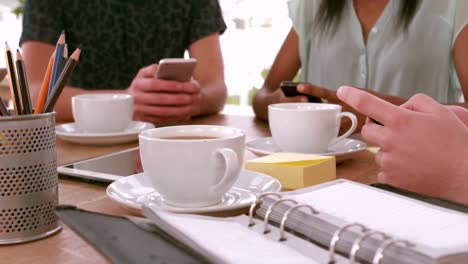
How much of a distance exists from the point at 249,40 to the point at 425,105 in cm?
353

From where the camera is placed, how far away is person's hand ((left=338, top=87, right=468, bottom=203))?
0.80 m

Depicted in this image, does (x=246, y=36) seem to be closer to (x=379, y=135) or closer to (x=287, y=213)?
(x=379, y=135)

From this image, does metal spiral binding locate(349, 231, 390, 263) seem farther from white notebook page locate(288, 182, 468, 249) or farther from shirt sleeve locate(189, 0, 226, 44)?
shirt sleeve locate(189, 0, 226, 44)

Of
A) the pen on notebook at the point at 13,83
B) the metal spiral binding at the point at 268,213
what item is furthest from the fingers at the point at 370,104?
the pen on notebook at the point at 13,83

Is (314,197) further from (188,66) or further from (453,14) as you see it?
(453,14)

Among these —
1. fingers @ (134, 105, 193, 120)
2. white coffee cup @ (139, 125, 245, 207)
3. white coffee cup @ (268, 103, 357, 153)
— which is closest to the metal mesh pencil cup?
white coffee cup @ (139, 125, 245, 207)

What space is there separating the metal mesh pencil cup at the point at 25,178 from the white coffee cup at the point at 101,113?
57cm

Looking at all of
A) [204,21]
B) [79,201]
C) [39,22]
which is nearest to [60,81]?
[79,201]

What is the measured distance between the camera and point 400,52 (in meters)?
1.80

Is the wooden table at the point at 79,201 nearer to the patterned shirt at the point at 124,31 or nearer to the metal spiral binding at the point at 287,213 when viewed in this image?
the metal spiral binding at the point at 287,213

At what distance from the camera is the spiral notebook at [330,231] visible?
18.0 inches

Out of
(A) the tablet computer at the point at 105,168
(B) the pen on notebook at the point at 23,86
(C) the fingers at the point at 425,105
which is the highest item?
(B) the pen on notebook at the point at 23,86

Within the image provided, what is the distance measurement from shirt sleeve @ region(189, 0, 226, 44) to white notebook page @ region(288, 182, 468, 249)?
1.50 metres

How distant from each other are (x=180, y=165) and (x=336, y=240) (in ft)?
0.91
